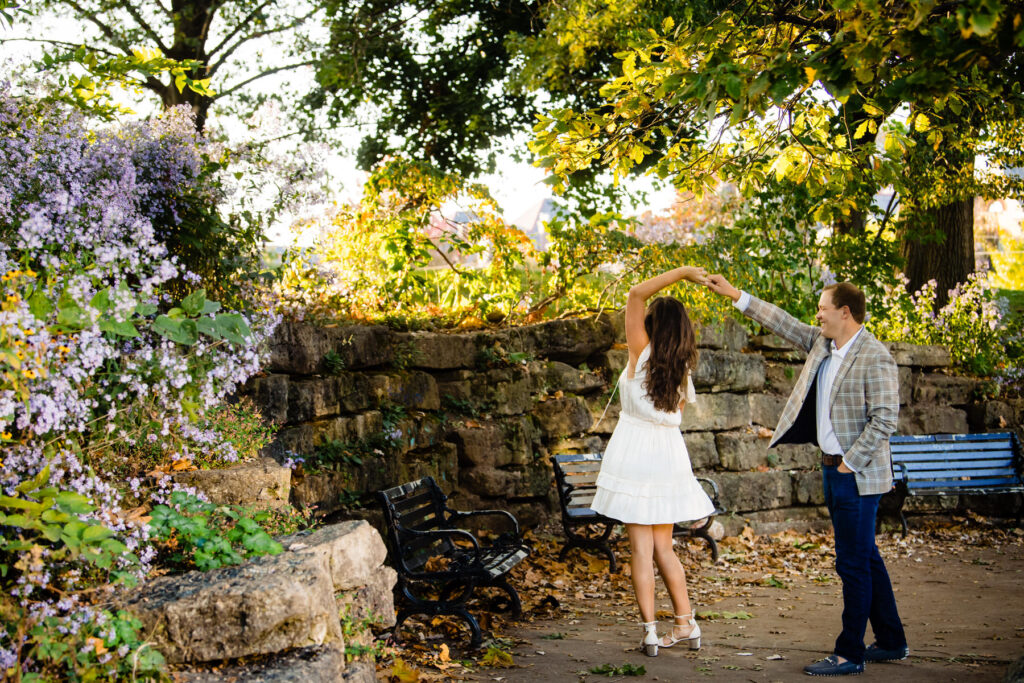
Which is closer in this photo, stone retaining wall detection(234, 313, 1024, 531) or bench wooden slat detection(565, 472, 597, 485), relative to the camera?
stone retaining wall detection(234, 313, 1024, 531)

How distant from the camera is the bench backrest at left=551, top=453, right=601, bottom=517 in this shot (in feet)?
22.9

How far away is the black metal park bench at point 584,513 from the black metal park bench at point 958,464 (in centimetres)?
245

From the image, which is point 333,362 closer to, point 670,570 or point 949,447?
point 670,570

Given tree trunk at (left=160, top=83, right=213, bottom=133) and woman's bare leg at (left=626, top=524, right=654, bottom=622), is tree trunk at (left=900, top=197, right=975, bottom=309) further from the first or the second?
tree trunk at (left=160, top=83, right=213, bottom=133)

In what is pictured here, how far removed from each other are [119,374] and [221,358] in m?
0.48

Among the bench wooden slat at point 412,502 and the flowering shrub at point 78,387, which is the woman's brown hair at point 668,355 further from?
the flowering shrub at point 78,387

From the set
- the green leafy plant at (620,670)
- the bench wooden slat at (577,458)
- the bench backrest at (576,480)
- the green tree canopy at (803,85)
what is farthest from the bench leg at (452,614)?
the green tree canopy at (803,85)

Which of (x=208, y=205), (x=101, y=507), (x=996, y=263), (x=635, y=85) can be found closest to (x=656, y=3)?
(x=635, y=85)

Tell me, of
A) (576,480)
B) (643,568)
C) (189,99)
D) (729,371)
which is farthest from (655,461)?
(189,99)

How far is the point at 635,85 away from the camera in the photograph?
182 inches

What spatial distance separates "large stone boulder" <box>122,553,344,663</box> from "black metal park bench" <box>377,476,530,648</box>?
6.09 feet

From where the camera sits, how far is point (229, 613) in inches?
123

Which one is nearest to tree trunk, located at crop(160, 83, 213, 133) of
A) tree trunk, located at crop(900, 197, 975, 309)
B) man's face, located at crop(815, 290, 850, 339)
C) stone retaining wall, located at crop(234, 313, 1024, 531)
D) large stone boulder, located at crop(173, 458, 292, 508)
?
stone retaining wall, located at crop(234, 313, 1024, 531)

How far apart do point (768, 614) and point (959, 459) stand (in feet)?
14.2
